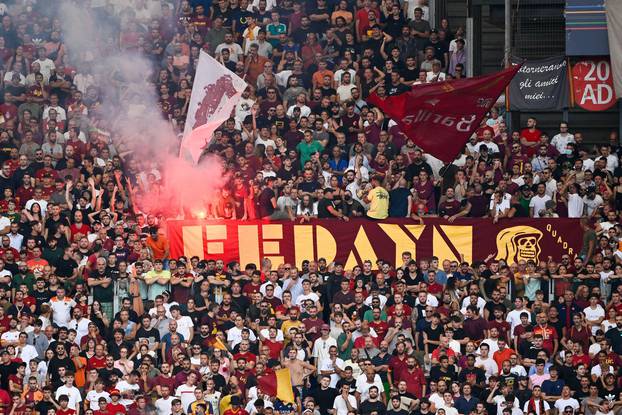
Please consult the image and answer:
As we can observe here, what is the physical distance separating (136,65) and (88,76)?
0.90 meters

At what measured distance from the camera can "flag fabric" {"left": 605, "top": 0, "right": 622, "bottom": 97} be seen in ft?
97.6

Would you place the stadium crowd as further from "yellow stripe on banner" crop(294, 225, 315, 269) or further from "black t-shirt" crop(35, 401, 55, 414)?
"yellow stripe on banner" crop(294, 225, 315, 269)

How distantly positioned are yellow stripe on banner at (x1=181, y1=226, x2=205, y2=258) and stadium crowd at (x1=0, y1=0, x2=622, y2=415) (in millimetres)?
423

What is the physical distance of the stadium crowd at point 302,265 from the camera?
79.8 feet

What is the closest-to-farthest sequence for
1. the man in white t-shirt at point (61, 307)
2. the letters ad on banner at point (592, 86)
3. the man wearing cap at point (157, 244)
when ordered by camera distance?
the man in white t-shirt at point (61, 307) → the man wearing cap at point (157, 244) → the letters ad on banner at point (592, 86)

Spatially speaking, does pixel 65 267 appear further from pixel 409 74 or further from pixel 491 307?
pixel 409 74

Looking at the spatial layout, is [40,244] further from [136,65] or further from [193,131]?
[136,65]

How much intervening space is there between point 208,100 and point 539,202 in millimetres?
5597

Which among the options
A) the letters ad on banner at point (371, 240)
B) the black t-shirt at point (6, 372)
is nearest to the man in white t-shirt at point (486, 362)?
the letters ad on banner at point (371, 240)

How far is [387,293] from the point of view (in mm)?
25750

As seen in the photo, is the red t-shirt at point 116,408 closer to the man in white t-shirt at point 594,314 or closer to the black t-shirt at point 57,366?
the black t-shirt at point 57,366

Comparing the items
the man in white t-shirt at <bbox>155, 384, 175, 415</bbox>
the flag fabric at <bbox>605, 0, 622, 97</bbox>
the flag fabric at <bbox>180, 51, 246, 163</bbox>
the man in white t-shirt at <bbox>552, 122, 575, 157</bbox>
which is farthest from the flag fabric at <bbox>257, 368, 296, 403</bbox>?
the flag fabric at <bbox>605, 0, 622, 97</bbox>

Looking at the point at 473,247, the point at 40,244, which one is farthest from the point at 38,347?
the point at 473,247

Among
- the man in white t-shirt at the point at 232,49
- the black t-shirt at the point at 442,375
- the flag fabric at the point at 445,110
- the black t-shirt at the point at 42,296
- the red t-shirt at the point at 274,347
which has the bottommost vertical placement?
the black t-shirt at the point at 442,375
